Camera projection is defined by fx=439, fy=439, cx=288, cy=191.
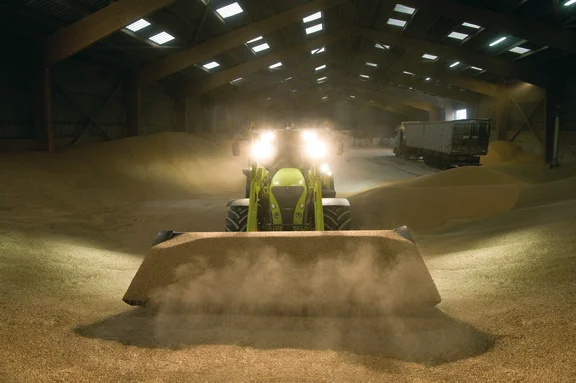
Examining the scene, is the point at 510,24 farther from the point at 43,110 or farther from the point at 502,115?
the point at 43,110

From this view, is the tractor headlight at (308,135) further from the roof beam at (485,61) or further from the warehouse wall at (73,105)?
the roof beam at (485,61)

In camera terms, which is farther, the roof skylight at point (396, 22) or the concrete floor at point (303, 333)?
the roof skylight at point (396, 22)

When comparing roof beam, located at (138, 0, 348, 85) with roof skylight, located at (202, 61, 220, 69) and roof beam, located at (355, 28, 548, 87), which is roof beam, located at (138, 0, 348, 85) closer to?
roof skylight, located at (202, 61, 220, 69)

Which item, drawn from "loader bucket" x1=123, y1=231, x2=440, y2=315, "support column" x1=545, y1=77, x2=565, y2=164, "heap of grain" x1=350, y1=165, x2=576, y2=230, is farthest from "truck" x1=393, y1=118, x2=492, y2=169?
"loader bucket" x1=123, y1=231, x2=440, y2=315

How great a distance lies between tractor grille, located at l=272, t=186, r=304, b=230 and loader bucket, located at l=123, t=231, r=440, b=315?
7.79ft

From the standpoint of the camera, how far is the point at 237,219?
7.97m

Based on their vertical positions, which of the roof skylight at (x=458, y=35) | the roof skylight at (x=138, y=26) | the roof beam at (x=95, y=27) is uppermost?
the roof skylight at (x=458, y=35)

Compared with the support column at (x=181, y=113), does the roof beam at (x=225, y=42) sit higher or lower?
higher

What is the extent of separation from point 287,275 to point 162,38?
15.7m

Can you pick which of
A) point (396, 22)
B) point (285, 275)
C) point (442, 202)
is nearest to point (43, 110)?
point (442, 202)

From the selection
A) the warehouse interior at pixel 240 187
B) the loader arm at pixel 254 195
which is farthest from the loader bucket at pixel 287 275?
the loader arm at pixel 254 195

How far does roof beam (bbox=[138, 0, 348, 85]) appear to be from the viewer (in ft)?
59.4

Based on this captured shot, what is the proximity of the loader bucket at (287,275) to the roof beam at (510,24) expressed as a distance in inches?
581

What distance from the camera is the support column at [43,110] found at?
47.5 feet
